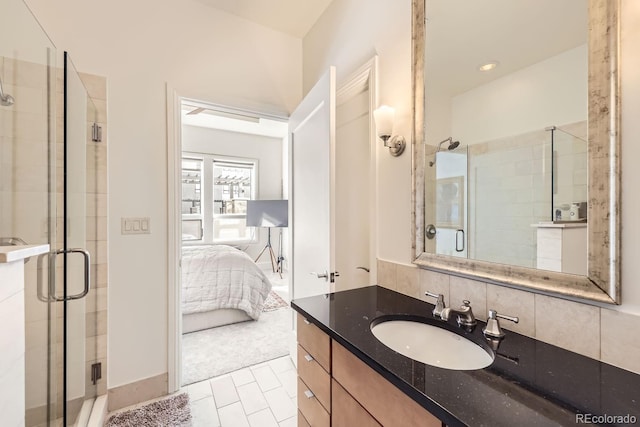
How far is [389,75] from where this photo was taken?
4.91 feet

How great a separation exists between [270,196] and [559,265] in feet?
17.2

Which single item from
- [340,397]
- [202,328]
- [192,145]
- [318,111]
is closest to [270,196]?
[192,145]

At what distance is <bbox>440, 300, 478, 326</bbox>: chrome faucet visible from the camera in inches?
38.9

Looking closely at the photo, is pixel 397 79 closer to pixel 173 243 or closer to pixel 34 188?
pixel 173 243

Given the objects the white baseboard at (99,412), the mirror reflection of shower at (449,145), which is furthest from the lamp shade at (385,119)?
the white baseboard at (99,412)

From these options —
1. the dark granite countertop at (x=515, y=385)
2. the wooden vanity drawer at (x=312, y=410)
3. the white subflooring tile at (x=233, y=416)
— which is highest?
the dark granite countertop at (x=515, y=385)

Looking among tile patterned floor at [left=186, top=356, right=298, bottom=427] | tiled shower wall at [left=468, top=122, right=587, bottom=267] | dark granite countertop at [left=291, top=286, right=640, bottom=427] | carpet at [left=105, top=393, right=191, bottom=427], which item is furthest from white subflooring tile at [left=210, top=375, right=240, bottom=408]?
tiled shower wall at [left=468, top=122, right=587, bottom=267]

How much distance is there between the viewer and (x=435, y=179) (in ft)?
4.13

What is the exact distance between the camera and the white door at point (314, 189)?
1.48 metres

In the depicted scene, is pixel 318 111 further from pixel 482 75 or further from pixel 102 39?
pixel 102 39

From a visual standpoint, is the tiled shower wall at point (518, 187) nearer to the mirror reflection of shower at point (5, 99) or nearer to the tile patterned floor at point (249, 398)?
the tile patterned floor at point (249, 398)

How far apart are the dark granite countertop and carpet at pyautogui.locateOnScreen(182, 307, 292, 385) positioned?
1723mm

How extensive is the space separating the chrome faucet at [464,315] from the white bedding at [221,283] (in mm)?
2444

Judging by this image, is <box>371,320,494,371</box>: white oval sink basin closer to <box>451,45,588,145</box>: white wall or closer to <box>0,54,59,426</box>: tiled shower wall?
<box>451,45,588,145</box>: white wall
